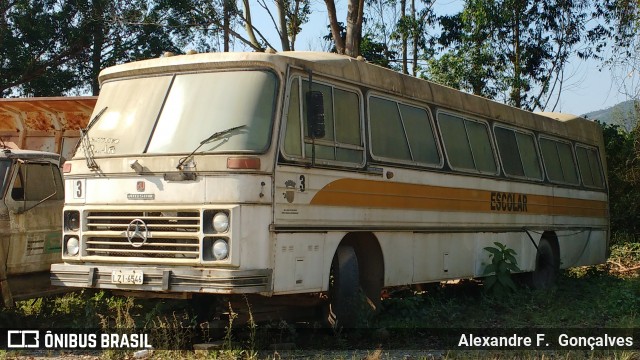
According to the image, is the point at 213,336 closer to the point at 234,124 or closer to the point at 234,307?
the point at 234,307

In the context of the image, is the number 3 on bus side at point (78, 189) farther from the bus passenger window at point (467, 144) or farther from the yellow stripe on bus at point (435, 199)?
the bus passenger window at point (467, 144)

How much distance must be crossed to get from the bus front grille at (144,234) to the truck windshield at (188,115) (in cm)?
60

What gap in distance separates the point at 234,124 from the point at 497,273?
17.9 ft

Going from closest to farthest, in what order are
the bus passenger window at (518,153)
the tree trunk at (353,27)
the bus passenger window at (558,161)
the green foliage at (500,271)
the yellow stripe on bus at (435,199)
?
1. the yellow stripe on bus at (435,199)
2. the green foliage at (500,271)
3. the bus passenger window at (518,153)
4. the bus passenger window at (558,161)
5. the tree trunk at (353,27)

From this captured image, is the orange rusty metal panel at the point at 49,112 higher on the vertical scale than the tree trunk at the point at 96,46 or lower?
lower

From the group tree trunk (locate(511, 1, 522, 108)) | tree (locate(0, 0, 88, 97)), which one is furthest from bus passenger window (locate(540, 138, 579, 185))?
tree (locate(0, 0, 88, 97))

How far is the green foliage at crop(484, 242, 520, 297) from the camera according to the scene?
11.9 metres

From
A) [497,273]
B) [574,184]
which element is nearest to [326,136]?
[497,273]

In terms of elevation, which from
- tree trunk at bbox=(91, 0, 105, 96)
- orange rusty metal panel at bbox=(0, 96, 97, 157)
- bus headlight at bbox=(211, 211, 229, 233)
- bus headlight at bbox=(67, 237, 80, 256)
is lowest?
bus headlight at bbox=(67, 237, 80, 256)

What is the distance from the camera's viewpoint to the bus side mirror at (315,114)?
27.3 ft

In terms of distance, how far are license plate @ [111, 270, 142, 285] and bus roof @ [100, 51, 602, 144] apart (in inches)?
78.2

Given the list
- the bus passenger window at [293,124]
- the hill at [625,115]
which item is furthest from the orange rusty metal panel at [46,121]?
the hill at [625,115]

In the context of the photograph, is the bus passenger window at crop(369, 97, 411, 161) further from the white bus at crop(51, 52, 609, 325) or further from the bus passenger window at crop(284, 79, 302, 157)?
the bus passenger window at crop(284, 79, 302, 157)

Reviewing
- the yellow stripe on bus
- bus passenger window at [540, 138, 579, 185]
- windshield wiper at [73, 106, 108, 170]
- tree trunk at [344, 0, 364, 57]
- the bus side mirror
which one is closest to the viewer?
the bus side mirror
